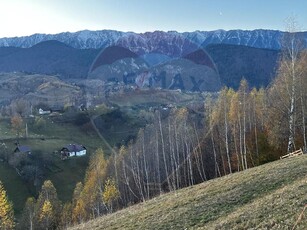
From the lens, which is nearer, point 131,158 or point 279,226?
point 279,226

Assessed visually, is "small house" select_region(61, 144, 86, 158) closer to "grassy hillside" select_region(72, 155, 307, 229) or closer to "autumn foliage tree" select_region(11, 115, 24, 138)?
"autumn foliage tree" select_region(11, 115, 24, 138)

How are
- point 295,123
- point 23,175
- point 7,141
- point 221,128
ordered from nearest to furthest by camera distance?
point 295,123 < point 221,128 < point 23,175 < point 7,141

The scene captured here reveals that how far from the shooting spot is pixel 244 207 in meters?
21.4

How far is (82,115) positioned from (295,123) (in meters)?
147

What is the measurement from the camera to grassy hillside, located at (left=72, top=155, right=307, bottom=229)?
17859 millimetres

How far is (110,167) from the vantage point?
82875 mm

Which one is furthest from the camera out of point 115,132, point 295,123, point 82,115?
point 82,115

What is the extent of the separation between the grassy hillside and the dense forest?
17.4 m

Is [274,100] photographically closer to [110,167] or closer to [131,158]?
[131,158]

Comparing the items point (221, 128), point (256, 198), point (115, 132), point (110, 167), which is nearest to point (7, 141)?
point (115, 132)

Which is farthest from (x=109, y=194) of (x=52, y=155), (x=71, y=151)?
(x=71, y=151)

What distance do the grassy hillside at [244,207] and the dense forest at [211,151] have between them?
17427mm

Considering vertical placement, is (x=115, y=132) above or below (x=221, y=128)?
below

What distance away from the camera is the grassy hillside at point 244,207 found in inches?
703
